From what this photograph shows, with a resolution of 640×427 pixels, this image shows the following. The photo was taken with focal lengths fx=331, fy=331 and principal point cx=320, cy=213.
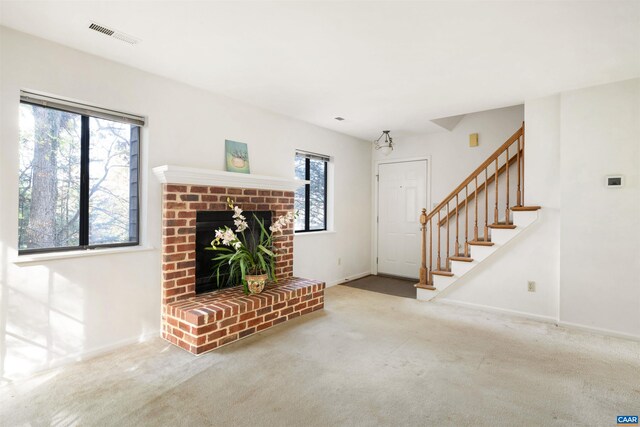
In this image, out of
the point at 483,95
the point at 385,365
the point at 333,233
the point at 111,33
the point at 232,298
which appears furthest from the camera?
the point at 333,233

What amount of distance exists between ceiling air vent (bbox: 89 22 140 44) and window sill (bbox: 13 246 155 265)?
159cm

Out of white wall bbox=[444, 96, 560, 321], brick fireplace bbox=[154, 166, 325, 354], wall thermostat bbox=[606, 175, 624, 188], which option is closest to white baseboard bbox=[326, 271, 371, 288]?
brick fireplace bbox=[154, 166, 325, 354]

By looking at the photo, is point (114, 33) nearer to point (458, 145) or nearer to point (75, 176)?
point (75, 176)

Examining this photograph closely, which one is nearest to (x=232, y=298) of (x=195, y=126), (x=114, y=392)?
(x=114, y=392)

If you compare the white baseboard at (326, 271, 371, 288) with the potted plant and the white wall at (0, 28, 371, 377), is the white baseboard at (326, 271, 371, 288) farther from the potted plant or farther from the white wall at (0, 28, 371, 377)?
the white wall at (0, 28, 371, 377)

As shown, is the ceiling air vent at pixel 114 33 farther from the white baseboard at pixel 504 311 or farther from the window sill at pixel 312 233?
the white baseboard at pixel 504 311

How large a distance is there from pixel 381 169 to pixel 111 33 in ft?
14.1

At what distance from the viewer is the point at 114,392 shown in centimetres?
208

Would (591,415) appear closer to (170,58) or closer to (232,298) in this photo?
(232,298)

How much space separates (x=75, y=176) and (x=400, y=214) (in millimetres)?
4397

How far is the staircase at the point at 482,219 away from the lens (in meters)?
3.71

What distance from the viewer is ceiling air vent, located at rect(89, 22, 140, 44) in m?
2.17

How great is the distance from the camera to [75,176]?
2588 mm

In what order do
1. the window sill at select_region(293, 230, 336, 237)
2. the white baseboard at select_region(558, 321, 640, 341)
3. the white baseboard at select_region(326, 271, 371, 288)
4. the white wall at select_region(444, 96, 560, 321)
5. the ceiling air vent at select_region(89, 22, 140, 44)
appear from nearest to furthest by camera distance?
the ceiling air vent at select_region(89, 22, 140, 44) → the white baseboard at select_region(558, 321, 640, 341) → the white wall at select_region(444, 96, 560, 321) → the window sill at select_region(293, 230, 336, 237) → the white baseboard at select_region(326, 271, 371, 288)
